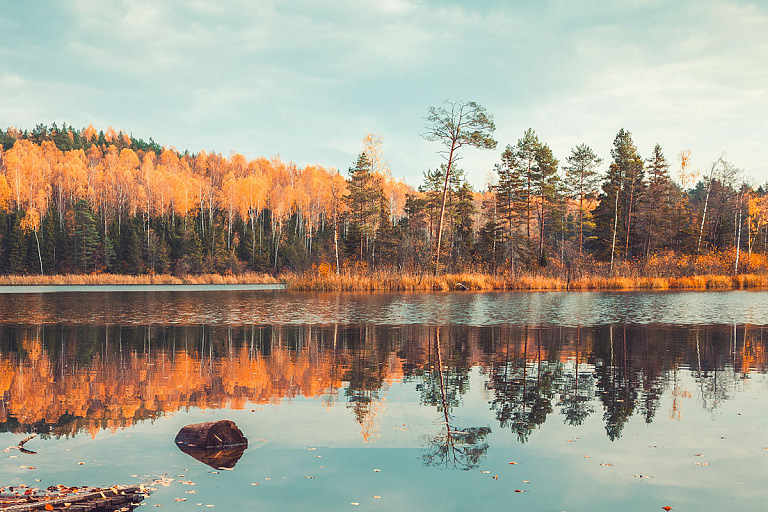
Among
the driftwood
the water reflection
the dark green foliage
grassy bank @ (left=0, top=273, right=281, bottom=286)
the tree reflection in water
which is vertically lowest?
grassy bank @ (left=0, top=273, right=281, bottom=286)

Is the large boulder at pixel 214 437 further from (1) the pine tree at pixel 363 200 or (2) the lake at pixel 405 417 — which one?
(1) the pine tree at pixel 363 200

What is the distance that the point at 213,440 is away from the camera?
5957 millimetres

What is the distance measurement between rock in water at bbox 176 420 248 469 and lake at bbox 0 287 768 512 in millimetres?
155

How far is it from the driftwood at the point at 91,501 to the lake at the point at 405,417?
0.18 metres

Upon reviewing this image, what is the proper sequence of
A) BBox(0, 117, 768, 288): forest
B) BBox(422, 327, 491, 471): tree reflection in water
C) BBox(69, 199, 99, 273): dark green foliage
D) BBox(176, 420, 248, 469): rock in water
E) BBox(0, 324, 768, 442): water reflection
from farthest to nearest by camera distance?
BBox(69, 199, 99, 273): dark green foliage, BBox(0, 117, 768, 288): forest, BBox(0, 324, 768, 442): water reflection, BBox(176, 420, 248, 469): rock in water, BBox(422, 327, 491, 471): tree reflection in water

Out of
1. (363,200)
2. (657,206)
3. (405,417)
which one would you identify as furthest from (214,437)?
(657,206)

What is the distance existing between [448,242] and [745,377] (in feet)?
145

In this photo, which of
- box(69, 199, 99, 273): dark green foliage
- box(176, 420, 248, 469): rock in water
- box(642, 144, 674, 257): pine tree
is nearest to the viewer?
box(176, 420, 248, 469): rock in water

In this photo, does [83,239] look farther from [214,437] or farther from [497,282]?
[214,437]

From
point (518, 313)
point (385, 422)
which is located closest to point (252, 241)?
point (518, 313)

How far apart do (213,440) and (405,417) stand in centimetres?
238

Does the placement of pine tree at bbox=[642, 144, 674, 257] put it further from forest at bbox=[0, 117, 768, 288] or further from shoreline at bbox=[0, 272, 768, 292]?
shoreline at bbox=[0, 272, 768, 292]

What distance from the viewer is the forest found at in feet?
172

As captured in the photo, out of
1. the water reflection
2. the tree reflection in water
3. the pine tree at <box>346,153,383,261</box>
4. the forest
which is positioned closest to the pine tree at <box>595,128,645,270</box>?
the forest
